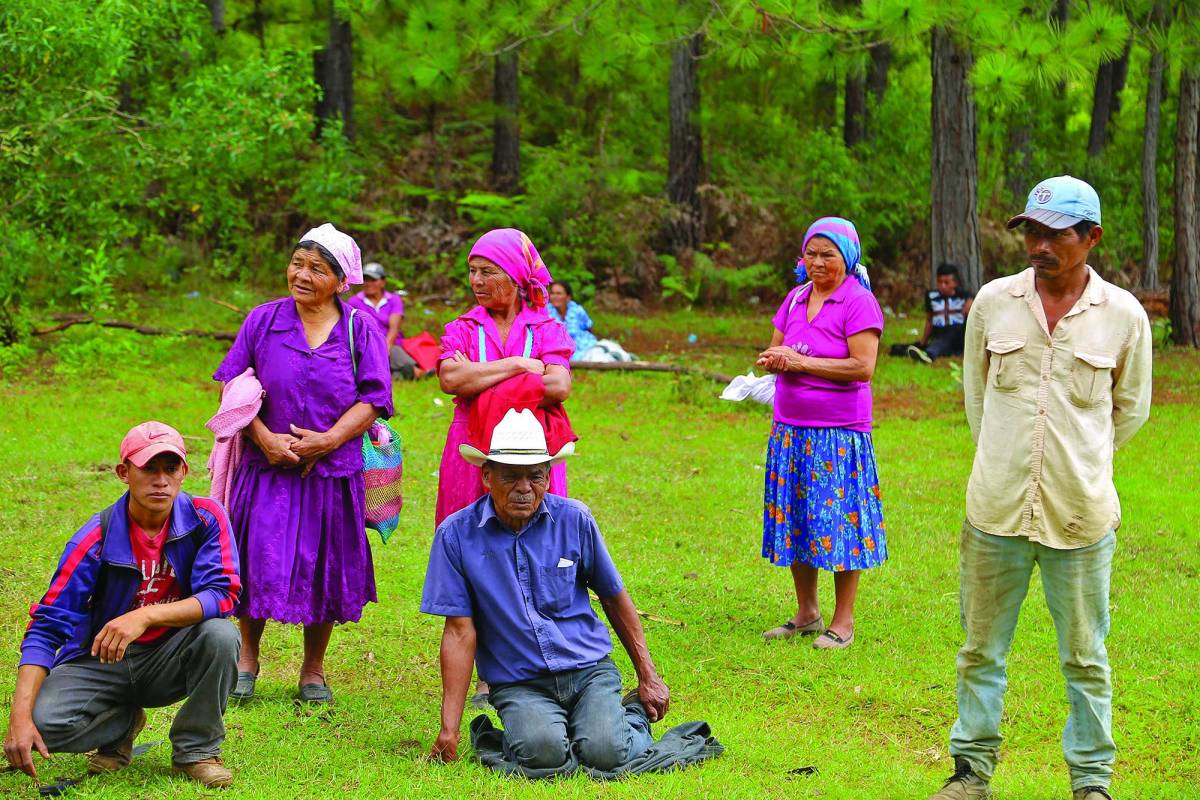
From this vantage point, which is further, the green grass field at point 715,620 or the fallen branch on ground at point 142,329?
the fallen branch on ground at point 142,329

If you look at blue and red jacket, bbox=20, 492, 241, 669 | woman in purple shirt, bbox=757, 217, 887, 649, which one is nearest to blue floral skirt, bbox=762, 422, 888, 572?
woman in purple shirt, bbox=757, 217, 887, 649

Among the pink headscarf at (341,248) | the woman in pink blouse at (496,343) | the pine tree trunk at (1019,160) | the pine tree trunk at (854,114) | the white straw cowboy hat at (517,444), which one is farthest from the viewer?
the pine tree trunk at (1019,160)

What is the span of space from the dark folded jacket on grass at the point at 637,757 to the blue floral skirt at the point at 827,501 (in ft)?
5.34

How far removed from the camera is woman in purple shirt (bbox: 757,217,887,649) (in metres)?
6.43

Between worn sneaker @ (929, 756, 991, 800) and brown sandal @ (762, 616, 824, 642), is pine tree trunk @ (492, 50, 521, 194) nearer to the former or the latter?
brown sandal @ (762, 616, 824, 642)

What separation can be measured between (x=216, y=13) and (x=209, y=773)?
1972cm

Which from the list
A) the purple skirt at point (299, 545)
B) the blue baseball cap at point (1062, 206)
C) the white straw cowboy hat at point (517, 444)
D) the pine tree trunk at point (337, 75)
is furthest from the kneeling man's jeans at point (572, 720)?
the pine tree trunk at point (337, 75)

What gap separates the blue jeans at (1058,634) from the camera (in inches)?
175

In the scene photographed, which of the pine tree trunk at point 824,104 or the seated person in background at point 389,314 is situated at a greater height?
the pine tree trunk at point 824,104

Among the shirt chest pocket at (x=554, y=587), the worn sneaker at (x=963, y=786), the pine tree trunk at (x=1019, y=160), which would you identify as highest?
the pine tree trunk at (x=1019, y=160)

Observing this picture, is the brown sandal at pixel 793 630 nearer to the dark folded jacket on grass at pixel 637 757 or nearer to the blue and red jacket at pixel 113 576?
the dark folded jacket on grass at pixel 637 757

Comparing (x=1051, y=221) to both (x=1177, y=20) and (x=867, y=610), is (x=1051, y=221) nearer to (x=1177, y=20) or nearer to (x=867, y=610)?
(x=867, y=610)

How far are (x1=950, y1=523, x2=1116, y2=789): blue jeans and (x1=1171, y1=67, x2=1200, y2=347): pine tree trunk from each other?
1414 centimetres

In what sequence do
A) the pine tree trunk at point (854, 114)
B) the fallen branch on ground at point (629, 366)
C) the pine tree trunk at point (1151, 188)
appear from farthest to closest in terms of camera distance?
1. the pine tree trunk at point (854, 114)
2. the pine tree trunk at point (1151, 188)
3. the fallen branch on ground at point (629, 366)
